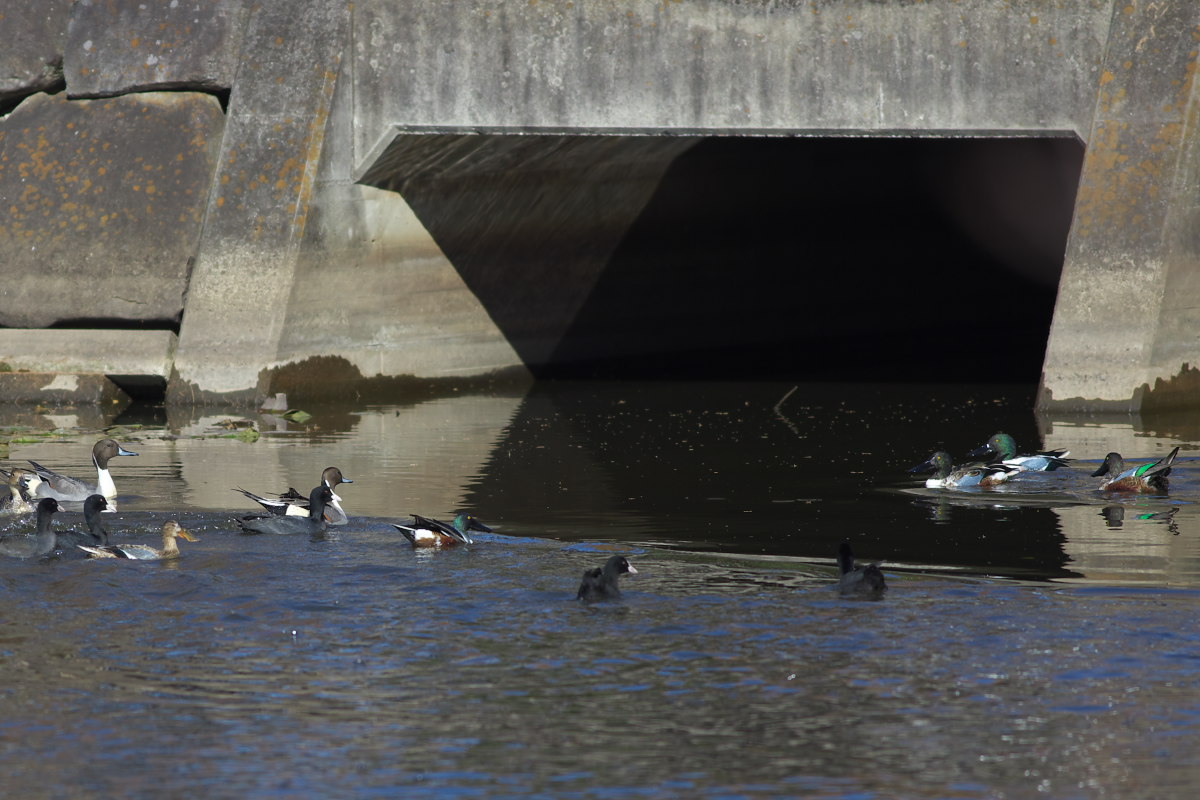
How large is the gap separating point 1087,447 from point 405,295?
10.1m

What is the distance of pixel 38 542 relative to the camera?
1202 cm

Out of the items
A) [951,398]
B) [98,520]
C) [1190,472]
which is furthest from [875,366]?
[98,520]

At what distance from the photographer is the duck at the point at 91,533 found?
39.3ft

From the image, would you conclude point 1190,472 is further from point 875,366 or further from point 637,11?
point 875,366

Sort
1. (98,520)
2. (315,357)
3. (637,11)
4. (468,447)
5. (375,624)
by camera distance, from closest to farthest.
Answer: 1. (375,624)
2. (98,520)
3. (468,447)
4. (637,11)
5. (315,357)

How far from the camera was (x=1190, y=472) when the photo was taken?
1542 centimetres

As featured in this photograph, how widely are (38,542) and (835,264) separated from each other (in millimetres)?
20613

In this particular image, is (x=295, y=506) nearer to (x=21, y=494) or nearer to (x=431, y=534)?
(x=431, y=534)

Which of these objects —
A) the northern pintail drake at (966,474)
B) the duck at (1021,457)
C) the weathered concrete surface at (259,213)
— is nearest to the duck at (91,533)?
the northern pintail drake at (966,474)

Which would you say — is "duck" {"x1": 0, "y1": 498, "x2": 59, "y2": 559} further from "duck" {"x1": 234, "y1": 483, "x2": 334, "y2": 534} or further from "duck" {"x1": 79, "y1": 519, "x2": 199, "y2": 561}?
"duck" {"x1": 234, "y1": 483, "x2": 334, "y2": 534}

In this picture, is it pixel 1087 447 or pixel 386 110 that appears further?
pixel 386 110

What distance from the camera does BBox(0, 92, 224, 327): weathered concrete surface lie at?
22.5m

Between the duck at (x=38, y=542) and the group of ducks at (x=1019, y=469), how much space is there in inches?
305

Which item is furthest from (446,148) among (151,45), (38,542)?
(38,542)
